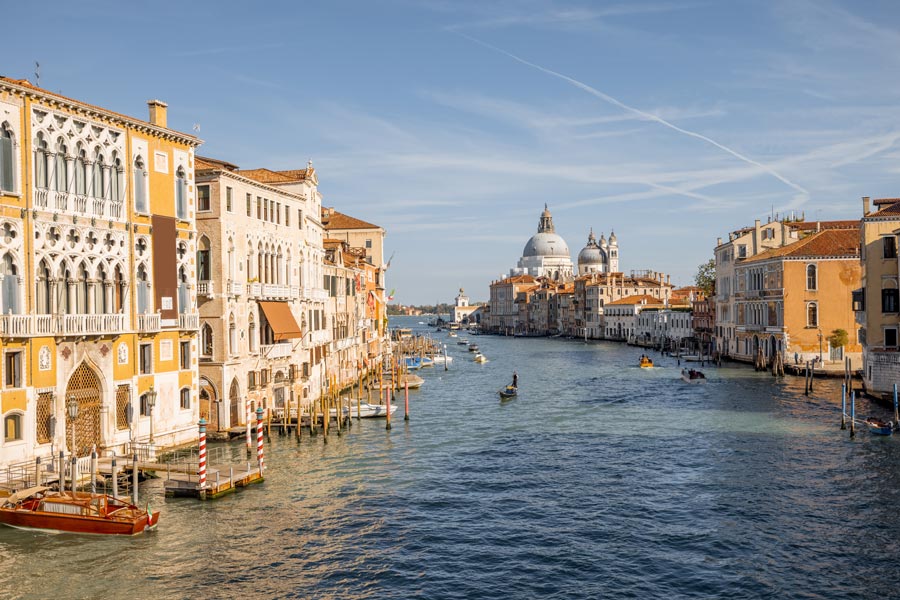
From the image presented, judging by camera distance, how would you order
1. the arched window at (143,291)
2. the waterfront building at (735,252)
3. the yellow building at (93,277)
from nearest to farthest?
the yellow building at (93,277) < the arched window at (143,291) < the waterfront building at (735,252)

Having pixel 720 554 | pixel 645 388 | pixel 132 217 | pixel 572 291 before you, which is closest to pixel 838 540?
pixel 720 554

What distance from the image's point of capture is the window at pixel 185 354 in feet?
78.7

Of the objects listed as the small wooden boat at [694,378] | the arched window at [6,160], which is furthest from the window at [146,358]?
the small wooden boat at [694,378]

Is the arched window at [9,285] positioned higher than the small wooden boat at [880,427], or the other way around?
the arched window at [9,285]

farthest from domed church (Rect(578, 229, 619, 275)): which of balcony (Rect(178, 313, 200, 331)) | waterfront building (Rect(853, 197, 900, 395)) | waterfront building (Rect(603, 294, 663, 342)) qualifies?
balcony (Rect(178, 313, 200, 331))

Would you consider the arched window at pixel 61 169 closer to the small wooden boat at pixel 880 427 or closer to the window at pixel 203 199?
the window at pixel 203 199

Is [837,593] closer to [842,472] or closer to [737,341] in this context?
[842,472]

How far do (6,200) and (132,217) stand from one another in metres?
4.09

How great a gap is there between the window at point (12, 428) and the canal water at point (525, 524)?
7.50ft

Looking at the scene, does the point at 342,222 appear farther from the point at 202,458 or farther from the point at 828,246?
the point at 202,458

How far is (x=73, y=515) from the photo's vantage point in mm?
16312

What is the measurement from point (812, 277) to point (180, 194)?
127 feet


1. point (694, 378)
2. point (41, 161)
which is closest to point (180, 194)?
point (41, 161)

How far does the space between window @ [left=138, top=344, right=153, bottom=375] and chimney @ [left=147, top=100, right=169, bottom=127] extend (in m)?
6.31
